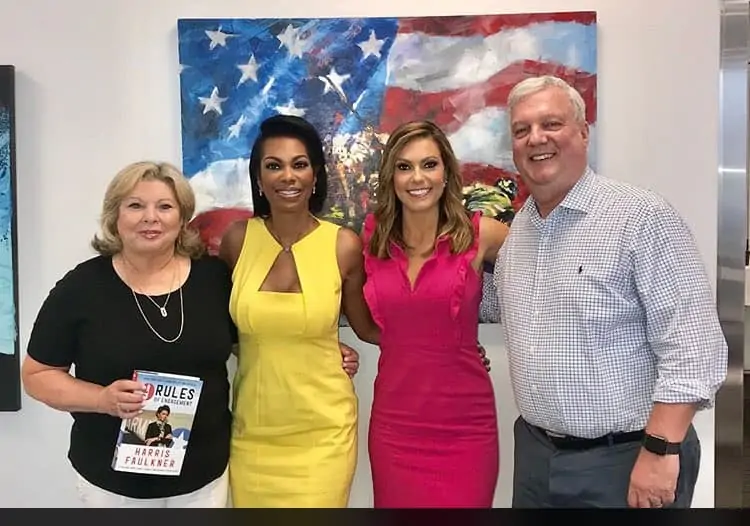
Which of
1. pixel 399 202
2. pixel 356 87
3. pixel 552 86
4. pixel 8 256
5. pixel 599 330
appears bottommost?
pixel 599 330

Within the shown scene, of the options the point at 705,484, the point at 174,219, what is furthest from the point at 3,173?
the point at 705,484

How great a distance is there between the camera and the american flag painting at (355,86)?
228 centimetres

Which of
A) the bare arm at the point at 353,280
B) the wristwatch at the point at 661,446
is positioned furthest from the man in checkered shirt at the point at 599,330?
the bare arm at the point at 353,280

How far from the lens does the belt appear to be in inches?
67.1

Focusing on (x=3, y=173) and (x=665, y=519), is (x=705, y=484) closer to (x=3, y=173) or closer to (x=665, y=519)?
(x=665, y=519)

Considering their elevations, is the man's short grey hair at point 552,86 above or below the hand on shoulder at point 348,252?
above

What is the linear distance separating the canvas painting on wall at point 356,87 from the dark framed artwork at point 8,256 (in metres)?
0.52

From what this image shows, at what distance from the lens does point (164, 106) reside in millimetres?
2344

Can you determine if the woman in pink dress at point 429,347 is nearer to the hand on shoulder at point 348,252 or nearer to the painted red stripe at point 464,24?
the hand on shoulder at point 348,252

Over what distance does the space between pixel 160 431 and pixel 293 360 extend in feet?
1.22

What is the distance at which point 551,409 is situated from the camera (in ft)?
5.71

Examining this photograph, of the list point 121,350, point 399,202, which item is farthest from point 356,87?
point 121,350

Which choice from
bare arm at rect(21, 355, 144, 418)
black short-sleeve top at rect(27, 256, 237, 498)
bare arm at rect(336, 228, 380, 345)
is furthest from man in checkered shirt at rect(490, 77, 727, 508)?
bare arm at rect(21, 355, 144, 418)

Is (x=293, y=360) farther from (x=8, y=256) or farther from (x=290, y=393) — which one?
(x=8, y=256)
